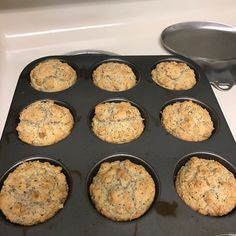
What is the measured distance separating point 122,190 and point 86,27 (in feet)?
3.59

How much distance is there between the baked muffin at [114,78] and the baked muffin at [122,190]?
0.43m

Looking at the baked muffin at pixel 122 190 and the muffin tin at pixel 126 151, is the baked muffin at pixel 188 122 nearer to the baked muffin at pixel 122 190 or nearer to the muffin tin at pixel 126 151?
the muffin tin at pixel 126 151

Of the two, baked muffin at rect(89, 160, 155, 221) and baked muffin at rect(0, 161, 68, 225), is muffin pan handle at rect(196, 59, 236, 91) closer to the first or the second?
baked muffin at rect(89, 160, 155, 221)

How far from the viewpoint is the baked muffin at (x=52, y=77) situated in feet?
4.75

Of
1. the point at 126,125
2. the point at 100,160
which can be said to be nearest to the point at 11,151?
the point at 100,160

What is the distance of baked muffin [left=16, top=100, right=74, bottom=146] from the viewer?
4.11ft

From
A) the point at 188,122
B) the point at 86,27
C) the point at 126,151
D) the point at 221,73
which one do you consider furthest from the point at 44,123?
the point at 221,73

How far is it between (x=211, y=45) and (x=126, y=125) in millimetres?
851

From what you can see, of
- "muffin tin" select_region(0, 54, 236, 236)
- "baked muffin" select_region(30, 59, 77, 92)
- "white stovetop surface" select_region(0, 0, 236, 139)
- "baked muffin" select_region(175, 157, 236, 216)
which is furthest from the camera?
"white stovetop surface" select_region(0, 0, 236, 139)

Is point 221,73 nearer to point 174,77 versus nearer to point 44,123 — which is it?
point 174,77

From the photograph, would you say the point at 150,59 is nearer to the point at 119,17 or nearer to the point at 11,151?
the point at 119,17

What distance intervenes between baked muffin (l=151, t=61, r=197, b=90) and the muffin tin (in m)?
0.04

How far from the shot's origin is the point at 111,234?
97 centimetres

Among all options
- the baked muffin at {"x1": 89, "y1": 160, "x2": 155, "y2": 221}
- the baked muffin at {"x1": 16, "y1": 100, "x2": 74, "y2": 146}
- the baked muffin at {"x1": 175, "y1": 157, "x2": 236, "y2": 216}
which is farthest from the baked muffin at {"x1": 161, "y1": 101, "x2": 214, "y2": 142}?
the baked muffin at {"x1": 16, "y1": 100, "x2": 74, "y2": 146}
